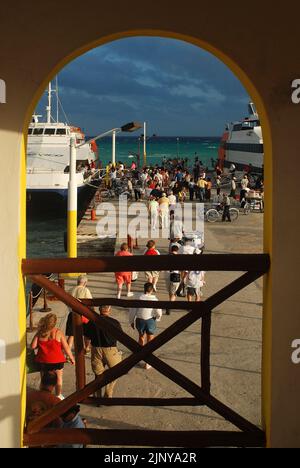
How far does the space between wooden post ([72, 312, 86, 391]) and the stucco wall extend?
117 cm

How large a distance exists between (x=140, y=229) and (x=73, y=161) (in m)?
6.88

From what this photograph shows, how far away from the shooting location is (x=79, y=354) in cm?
489

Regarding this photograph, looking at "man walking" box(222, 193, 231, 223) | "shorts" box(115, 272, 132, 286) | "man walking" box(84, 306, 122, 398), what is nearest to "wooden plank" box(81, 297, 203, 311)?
"man walking" box(84, 306, 122, 398)

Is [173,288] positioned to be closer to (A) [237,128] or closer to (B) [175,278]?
(B) [175,278]

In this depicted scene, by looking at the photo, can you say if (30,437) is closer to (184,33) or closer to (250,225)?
(184,33)

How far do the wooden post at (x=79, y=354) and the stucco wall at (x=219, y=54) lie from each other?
1171mm

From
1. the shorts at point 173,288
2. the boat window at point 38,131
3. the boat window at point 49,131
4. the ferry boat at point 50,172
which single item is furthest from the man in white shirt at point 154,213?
the boat window at point 38,131

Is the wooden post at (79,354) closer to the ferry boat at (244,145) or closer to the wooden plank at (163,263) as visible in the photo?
the wooden plank at (163,263)

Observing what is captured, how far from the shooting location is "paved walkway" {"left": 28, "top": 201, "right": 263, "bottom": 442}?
21.1 ft

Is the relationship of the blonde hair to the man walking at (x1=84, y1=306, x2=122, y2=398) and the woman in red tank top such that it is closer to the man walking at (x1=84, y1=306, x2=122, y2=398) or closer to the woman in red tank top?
the woman in red tank top

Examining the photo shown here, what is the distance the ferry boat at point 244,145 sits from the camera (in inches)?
1705

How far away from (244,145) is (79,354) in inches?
1708

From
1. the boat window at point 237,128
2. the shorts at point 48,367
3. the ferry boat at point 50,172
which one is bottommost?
the shorts at point 48,367

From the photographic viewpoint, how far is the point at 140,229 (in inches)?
860
